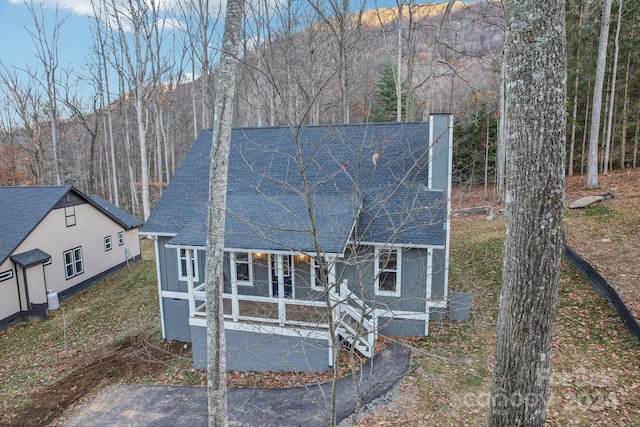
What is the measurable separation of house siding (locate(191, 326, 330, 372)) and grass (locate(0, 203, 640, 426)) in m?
0.60

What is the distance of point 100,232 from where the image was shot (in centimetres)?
1883

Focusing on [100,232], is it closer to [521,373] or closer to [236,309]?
[236,309]

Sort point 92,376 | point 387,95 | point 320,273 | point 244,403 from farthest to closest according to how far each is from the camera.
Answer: point 387,95
point 92,376
point 244,403
point 320,273

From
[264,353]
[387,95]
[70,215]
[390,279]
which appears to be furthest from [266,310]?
[387,95]

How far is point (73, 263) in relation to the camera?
55.6ft

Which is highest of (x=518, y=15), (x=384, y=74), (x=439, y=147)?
(x=384, y=74)

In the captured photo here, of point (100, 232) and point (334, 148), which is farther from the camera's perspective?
point (100, 232)

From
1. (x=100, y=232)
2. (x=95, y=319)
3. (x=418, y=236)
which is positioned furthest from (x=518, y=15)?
(x=100, y=232)

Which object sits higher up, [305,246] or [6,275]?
[305,246]

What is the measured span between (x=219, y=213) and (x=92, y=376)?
7.48 m

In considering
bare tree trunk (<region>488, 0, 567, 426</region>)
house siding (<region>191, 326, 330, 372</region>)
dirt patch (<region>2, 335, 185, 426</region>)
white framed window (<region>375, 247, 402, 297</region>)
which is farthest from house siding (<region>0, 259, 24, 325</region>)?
bare tree trunk (<region>488, 0, 567, 426</region>)

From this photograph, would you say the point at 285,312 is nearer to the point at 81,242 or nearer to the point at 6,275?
the point at 6,275

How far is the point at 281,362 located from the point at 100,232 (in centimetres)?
1466

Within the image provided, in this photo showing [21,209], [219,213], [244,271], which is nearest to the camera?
[219,213]
